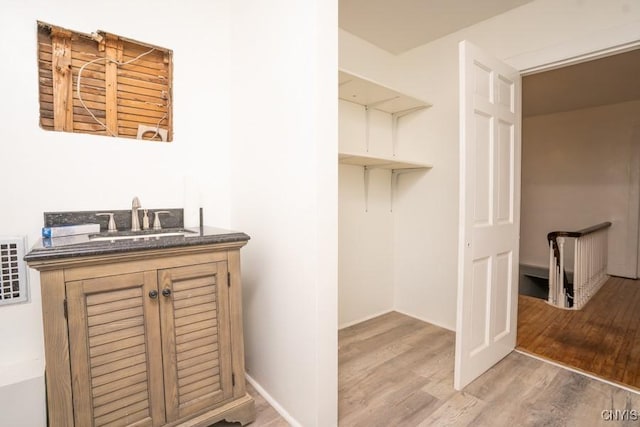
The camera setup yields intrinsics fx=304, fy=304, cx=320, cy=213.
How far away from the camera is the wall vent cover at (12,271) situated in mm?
1393

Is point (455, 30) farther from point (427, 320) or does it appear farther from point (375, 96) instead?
point (427, 320)

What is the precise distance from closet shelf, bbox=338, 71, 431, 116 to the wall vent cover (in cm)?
198

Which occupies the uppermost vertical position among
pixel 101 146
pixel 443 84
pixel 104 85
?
pixel 443 84

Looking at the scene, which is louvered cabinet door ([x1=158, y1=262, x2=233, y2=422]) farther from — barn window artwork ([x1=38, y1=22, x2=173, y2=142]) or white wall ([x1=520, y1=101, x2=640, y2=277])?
white wall ([x1=520, y1=101, x2=640, y2=277])

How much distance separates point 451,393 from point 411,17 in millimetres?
2670

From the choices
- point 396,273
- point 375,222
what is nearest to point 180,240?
point 375,222

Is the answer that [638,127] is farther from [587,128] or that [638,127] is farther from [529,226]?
[529,226]

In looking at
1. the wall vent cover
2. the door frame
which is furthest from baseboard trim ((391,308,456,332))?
the wall vent cover

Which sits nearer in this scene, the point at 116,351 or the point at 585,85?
the point at 116,351

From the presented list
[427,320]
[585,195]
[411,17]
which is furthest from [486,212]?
[585,195]

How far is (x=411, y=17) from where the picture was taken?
2381mm

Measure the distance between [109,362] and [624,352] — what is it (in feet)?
10.8

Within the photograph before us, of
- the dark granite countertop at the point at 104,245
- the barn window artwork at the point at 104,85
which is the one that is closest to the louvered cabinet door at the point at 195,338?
the dark granite countertop at the point at 104,245

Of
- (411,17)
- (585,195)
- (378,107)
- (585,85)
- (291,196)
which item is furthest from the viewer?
(585,195)
